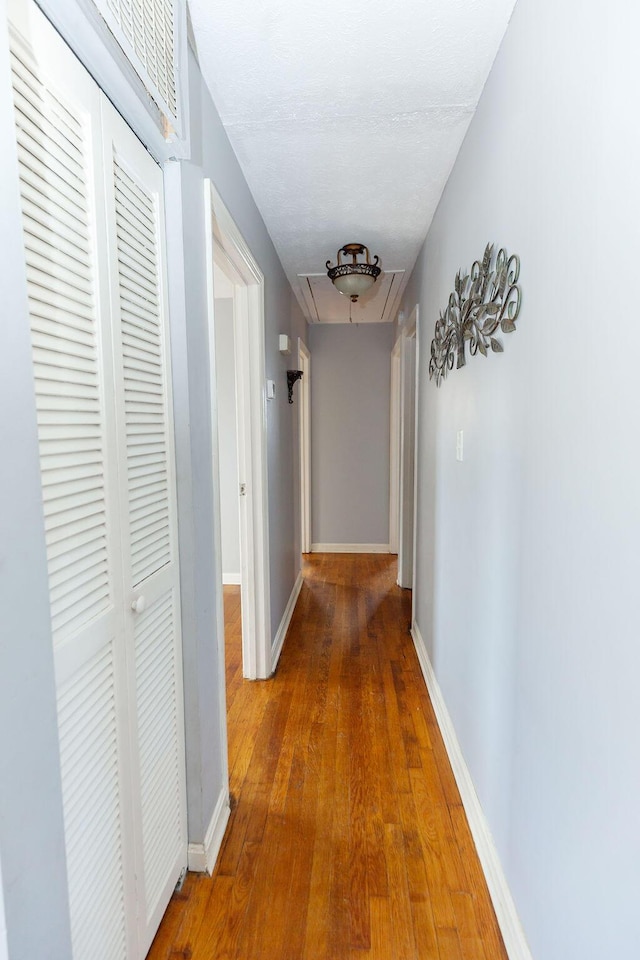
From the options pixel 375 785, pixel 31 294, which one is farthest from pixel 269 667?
pixel 31 294

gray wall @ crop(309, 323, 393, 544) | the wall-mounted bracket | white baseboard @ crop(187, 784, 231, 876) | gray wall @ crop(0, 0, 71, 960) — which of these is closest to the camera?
gray wall @ crop(0, 0, 71, 960)

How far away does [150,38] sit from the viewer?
3.01ft

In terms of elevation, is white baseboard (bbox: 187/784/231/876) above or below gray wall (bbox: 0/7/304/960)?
below

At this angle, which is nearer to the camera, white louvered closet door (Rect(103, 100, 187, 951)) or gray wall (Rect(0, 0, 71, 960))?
gray wall (Rect(0, 0, 71, 960))

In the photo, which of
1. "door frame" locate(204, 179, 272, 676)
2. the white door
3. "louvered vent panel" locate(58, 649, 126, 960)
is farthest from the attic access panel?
"louvered vent panel" locate(58, 649, 126, 960)

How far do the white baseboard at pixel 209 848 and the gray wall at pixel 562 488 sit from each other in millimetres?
831

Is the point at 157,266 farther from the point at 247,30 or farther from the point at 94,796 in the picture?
the point at 94,796

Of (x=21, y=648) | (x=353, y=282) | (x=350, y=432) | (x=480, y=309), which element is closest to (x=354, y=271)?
(x=353, y=282)

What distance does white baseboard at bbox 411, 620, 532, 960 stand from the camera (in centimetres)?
114

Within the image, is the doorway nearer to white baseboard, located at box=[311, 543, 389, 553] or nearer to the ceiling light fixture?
the ceiling light fixture

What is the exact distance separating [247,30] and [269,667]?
252 centimetres

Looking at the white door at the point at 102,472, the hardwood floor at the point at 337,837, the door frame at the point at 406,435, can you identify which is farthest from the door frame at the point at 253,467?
the door frame at the point at 406,435

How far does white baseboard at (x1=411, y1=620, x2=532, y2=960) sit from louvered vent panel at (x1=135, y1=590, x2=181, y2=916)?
2.87 feet

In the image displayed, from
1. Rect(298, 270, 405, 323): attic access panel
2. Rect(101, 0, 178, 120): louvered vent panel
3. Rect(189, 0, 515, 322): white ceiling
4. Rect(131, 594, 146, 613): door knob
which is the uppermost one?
Rect(298, 270, 405, 323): attic access panel
